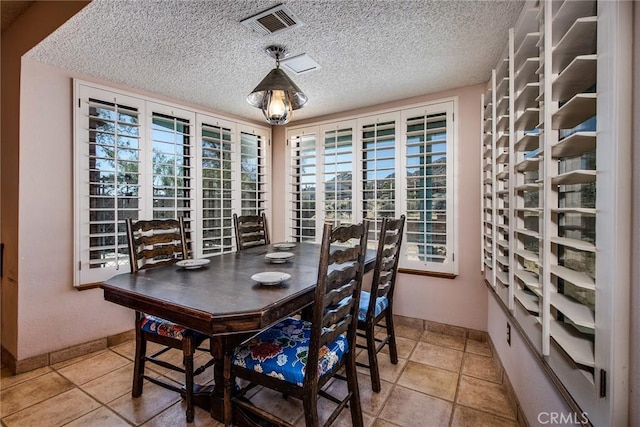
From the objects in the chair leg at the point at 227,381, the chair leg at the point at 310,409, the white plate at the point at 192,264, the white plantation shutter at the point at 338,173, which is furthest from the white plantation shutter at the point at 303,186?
the chair leg at the point at 310,409

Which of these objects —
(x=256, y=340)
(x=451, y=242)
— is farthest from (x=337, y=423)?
(x=451, y=242)

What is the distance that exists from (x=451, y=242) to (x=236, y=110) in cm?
269

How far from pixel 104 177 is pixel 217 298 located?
6.40ft

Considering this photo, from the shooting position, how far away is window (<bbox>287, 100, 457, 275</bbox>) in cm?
281

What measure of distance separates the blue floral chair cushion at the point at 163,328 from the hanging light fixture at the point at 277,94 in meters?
1.41

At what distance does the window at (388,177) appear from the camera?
2.81 m

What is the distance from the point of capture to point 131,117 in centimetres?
270

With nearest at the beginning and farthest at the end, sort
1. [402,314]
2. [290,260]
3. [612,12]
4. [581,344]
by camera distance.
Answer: [612,12] < [581,344] < [290,260] < [402,314]

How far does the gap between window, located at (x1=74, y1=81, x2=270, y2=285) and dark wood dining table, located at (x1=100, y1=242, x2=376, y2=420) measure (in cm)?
104

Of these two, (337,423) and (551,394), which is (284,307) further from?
(551,394)

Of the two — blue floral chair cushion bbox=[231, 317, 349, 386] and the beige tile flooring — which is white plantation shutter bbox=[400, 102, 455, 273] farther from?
blue floral chair cushion bbox=[231, 317, 349, 386]

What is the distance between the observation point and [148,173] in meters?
2.79

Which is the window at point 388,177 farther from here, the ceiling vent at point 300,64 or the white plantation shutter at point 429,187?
the ceiling vent at point 300,64

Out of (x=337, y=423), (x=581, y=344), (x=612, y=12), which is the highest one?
(x=612, y=12)
